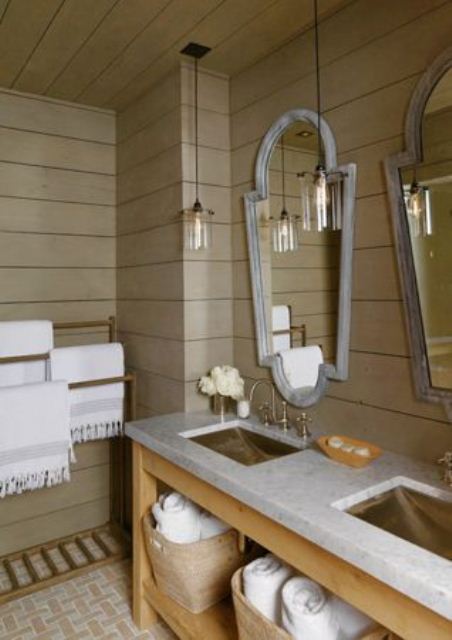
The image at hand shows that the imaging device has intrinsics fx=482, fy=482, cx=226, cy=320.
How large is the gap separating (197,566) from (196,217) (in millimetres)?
1287

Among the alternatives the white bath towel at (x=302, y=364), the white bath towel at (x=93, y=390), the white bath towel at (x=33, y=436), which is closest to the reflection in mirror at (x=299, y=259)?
the white bath towel at (x=302, y=364)

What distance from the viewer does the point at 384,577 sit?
3.09ft

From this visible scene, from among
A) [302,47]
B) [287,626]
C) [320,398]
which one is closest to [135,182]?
[302,47]

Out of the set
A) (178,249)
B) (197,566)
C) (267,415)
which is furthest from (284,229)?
(197,566)

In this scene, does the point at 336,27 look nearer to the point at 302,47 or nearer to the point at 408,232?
the point at 302,47

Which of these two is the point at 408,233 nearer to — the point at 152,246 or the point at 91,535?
the point at 152,246

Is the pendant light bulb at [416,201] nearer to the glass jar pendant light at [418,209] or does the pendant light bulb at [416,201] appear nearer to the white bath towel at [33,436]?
→ the glass jar pendant light at [418,209]

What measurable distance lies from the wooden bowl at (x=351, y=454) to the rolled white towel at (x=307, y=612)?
1.14 feet

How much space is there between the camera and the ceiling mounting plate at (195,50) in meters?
1.87

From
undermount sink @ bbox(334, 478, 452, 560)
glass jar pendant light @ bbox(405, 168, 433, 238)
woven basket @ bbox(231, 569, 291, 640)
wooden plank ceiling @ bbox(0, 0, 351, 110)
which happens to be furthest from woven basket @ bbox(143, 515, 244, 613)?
wooden plank ceiling @ bbox(0, 0, 351, 110)

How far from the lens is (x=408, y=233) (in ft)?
4.72

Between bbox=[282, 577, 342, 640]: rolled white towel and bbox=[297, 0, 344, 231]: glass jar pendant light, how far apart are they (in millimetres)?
1072

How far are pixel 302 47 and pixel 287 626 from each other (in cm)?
188

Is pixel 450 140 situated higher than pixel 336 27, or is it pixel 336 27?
pixel 336 27
